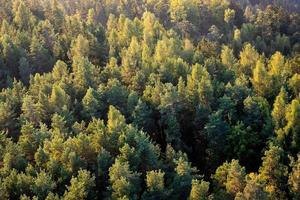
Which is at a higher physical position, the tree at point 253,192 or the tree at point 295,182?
the tree at point 295,182

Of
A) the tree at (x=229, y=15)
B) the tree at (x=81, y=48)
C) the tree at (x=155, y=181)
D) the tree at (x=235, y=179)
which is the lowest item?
the tree at (x=155, y=181)

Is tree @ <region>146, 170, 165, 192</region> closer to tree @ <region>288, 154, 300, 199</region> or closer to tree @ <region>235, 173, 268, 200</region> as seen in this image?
tree @ <region>235, 173, 268, 200</region>

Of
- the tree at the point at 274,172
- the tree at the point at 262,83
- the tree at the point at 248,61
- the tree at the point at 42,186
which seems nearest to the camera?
the tree at the point at 42,186

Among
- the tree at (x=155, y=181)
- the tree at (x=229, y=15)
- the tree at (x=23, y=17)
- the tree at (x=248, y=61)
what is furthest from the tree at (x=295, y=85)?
the tree at (x=23, y=17)

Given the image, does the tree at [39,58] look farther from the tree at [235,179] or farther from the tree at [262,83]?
the tree at [235,179]

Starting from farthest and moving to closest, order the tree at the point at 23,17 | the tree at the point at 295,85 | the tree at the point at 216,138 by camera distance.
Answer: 1. the tree at the point at 23,17
2. the tree at the point at 295,85
3. the tree at the point at 216,138

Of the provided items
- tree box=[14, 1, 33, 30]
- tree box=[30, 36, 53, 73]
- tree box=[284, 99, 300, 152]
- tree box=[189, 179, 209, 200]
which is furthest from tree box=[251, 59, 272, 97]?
tree box=[14, 1, 33, 30]

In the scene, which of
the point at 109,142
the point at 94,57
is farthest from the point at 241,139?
the point at 94,57

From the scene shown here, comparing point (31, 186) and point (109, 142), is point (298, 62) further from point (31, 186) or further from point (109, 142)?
point (31, 186)
